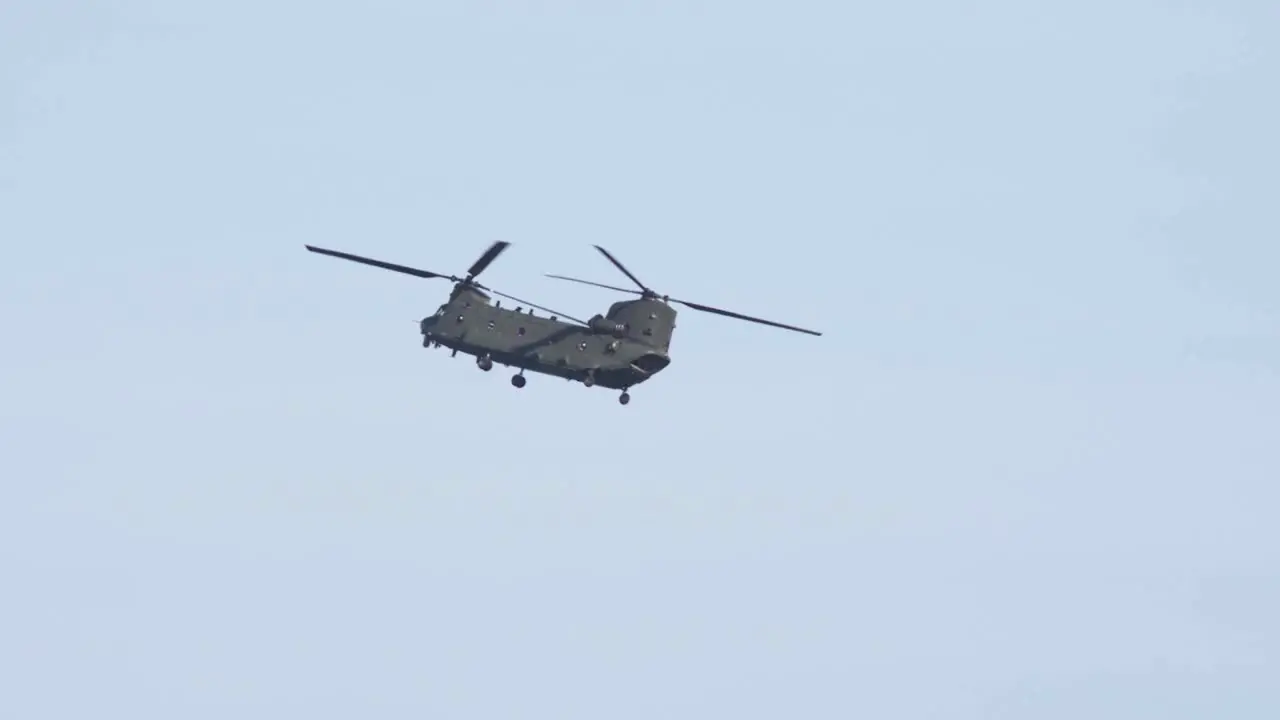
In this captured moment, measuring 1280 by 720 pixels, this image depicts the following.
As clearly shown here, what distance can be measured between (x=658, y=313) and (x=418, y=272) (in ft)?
39.2

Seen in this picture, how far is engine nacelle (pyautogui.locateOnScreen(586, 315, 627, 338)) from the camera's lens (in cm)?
9931

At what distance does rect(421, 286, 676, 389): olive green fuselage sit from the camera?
324ft

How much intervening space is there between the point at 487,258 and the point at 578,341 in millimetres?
6302

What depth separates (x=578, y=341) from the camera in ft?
326

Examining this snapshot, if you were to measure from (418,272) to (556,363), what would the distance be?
27.3ft

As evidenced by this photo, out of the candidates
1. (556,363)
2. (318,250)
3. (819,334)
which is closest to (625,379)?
(556,363)

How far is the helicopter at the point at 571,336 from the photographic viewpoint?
9875 cm

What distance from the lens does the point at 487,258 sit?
101 m

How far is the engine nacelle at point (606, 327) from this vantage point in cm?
9931

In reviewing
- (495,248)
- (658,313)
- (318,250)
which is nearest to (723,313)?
(658,313)

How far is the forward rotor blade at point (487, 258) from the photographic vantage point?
329ft

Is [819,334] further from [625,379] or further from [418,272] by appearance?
[418,272]

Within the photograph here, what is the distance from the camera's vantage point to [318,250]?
3829 inches

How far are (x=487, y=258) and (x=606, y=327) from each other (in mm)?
6941
